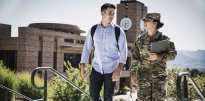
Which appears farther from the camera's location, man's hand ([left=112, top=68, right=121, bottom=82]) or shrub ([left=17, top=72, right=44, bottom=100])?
shrub ([left=17, top=72, right=44, bottom=100])

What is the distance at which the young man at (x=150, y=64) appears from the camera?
295cm

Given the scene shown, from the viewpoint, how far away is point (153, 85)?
2.98 metres

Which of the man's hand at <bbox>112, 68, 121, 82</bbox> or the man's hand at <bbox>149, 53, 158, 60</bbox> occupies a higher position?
the man's hand at <bbox>149, 53, 158, 60</bbox>

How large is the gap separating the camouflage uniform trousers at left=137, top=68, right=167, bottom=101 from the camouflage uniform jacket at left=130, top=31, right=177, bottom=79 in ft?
0.07

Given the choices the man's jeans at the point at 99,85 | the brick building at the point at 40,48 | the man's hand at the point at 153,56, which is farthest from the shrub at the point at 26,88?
the man's hand at the point at 153,56

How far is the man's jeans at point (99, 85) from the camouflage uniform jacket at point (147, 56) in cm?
37

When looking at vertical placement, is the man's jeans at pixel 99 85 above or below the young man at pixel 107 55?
below

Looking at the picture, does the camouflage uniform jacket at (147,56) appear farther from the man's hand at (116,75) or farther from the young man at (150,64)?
the man's hand at (116,75)

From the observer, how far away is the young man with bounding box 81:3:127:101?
123 inches

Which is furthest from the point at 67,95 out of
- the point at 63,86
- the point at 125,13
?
the point at 125,13

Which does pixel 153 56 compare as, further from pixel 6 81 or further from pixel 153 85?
pixel 6 81

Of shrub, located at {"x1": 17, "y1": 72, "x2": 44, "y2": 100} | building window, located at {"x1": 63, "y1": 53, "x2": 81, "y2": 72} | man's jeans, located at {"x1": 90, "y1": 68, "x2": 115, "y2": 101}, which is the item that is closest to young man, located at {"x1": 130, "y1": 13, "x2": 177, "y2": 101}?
man's jeans, located at {"x1": 90, "y1": 68, "x2": 115, "y2": 101}

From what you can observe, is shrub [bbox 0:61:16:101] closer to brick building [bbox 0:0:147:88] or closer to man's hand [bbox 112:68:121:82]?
brick building [bbox 0:0:147:88]

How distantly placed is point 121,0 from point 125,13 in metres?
6.32
